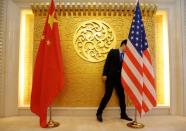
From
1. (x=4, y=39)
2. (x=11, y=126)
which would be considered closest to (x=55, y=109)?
(x=11, y=126)

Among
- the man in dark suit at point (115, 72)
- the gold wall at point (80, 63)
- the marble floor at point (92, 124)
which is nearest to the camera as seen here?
the marble floor at point (92, 124)

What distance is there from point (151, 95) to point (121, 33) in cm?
147

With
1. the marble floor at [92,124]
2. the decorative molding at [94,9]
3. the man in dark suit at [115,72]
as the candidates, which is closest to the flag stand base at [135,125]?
the marble floor at [92,124]

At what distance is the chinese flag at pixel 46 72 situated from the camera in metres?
2.98

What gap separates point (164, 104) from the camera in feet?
12.9

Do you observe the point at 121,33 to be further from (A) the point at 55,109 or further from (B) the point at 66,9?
(A) the point at 55,109

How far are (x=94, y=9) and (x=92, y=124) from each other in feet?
7.46

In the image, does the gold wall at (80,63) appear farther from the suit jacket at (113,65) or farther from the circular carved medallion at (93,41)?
the suit jacket at (113,65)

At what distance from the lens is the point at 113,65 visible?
347 cm

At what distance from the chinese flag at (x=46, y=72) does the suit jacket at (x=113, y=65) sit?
92cm

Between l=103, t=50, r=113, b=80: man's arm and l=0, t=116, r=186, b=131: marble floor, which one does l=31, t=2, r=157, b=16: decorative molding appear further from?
l=0, t=116, r=186, b=131: marble floor

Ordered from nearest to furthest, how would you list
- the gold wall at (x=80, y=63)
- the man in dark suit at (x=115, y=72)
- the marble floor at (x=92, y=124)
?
the marble floor at (x=92, y=124), the man in dark suit at (x=115, y=72), the gold wall at (x=80, y=63)

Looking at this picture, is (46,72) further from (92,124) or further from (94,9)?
(94,9)

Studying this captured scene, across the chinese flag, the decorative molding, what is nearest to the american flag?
the decorative molding
